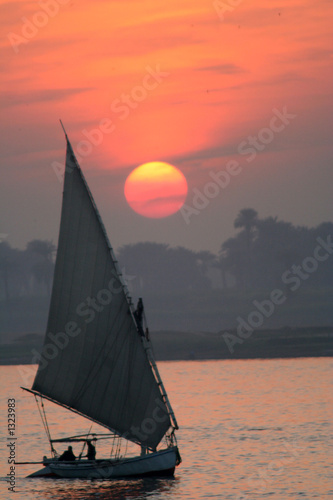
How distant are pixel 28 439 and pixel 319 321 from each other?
130141 millimetres

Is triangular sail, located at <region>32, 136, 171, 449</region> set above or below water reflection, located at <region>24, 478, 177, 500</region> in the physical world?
above

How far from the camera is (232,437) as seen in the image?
6531cm

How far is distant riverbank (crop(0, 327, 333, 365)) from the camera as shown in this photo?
14400cm

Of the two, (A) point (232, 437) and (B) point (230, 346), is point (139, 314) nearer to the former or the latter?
(A) point (232, 437)

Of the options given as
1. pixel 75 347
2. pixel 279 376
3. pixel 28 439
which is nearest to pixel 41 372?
pixel 75 347

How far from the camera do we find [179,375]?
124 m

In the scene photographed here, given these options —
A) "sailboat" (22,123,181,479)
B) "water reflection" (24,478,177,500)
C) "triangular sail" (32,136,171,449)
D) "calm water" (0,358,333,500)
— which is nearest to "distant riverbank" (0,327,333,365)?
"calm water" (0,358,333,500)

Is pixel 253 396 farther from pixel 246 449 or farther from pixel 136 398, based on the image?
pixel 136 398

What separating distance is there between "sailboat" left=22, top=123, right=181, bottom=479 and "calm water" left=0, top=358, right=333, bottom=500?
6.89 feet

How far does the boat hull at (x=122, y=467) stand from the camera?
147ft

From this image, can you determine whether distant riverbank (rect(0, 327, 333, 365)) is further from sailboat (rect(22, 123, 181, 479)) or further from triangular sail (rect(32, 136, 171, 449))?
triangular sail (rect(32, 136, 171, 449))

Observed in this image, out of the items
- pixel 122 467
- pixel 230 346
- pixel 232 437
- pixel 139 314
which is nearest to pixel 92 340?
pixel 139 314

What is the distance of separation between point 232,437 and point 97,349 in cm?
2282

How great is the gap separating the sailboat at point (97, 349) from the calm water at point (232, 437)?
82.7 inches
